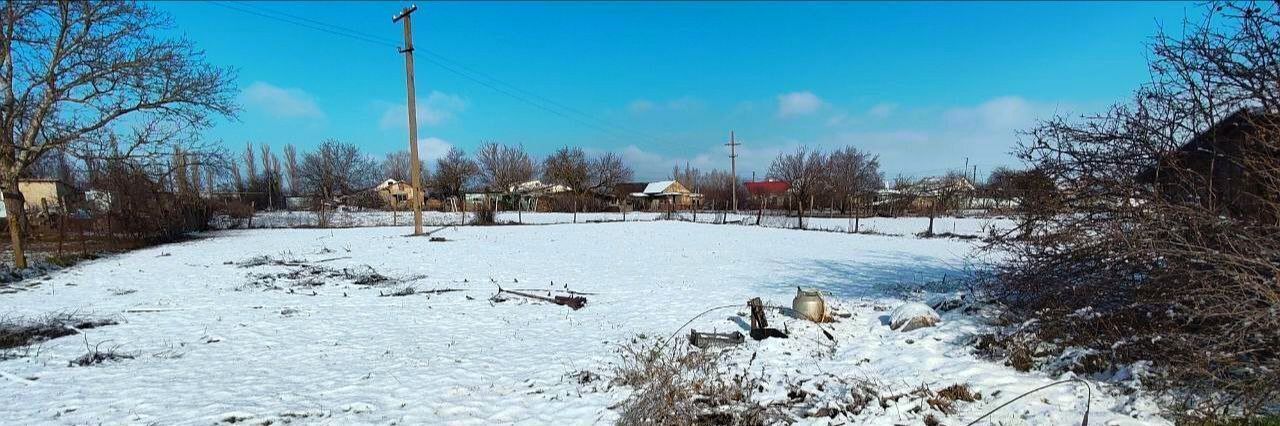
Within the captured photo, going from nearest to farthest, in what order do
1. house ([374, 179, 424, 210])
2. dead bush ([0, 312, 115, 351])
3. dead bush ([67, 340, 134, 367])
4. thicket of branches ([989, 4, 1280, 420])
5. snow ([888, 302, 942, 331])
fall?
1. thicket of branches ([989, 4, 1280, 420])
2. dead bush ([67, 340, 134, 367])
3. dead bush ([0, 312, 115, 351])
4. snow ([888, 302, 942, 331])
5. house ([374, 179, 424, 210])

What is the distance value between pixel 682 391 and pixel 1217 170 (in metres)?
5.46

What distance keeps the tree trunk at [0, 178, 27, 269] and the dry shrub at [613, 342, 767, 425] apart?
15867 mm

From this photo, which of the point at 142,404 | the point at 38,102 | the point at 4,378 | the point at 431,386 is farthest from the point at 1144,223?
the point at 38,102

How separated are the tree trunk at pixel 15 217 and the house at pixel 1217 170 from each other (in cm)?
2059

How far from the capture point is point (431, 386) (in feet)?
16.7

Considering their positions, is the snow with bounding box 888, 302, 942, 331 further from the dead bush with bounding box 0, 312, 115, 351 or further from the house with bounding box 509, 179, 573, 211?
the house with bounding box 509, 179, 573, 211

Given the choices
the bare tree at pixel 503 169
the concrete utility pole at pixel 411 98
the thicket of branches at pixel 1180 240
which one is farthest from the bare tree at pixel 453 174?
the thicket of branches at pixel 1180 240

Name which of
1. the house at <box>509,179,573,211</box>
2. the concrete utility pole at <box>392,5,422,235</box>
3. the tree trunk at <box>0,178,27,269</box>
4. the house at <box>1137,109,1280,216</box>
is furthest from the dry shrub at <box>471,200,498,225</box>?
the house at <box>1137,109,1280,216</box>

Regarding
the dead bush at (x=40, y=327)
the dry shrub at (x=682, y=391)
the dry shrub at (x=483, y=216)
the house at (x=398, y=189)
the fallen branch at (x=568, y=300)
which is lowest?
the dry shrub at (x=682, y=391)

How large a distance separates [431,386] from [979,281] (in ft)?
26.7

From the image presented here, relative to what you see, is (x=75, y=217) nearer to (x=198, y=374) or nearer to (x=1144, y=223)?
(x=198, y=374)

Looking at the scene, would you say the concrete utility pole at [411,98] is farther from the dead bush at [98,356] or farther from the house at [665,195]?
the house at [665,195]

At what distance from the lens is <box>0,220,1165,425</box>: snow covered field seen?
4.48m

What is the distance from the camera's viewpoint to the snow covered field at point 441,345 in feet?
14.7
